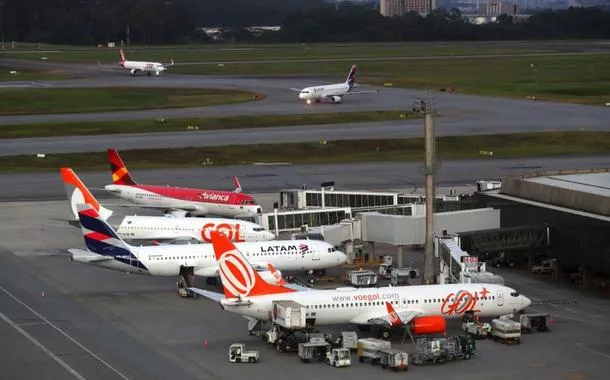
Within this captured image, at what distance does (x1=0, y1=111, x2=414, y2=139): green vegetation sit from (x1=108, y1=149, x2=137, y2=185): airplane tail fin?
52.3 meters

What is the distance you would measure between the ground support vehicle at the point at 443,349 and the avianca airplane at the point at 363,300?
314cm

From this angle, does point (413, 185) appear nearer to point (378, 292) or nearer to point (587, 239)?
point (587, 239)

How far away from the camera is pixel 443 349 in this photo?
63094 millimetres

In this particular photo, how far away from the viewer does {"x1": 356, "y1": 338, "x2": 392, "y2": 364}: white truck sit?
6275cm

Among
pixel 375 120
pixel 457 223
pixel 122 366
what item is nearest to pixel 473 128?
pixel 375 120

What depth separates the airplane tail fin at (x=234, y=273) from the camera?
65.3m

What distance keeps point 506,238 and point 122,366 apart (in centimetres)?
3196

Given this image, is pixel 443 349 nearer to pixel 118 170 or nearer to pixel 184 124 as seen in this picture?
pixel 118 170

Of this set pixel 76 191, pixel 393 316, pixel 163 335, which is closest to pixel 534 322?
pixel 393 316

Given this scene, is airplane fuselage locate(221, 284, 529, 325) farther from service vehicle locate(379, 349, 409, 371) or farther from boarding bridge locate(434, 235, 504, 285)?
service vehicle locate(379, 349, 409, 371)

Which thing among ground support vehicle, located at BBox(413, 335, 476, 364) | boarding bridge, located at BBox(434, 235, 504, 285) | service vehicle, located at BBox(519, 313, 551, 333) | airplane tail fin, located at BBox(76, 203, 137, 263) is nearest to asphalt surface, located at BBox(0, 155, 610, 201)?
boarding bridge, located at BBox(434, 235, 504, 285)

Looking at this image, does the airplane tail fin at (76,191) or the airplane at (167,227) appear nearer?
the airplane tail fin at (76,191)

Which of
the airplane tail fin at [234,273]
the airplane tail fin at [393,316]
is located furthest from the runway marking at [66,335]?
the airplane tail fin at [393,316]

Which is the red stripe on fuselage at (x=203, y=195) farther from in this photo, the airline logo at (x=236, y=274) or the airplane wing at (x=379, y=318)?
the airline logo at (x=236, y=274)
